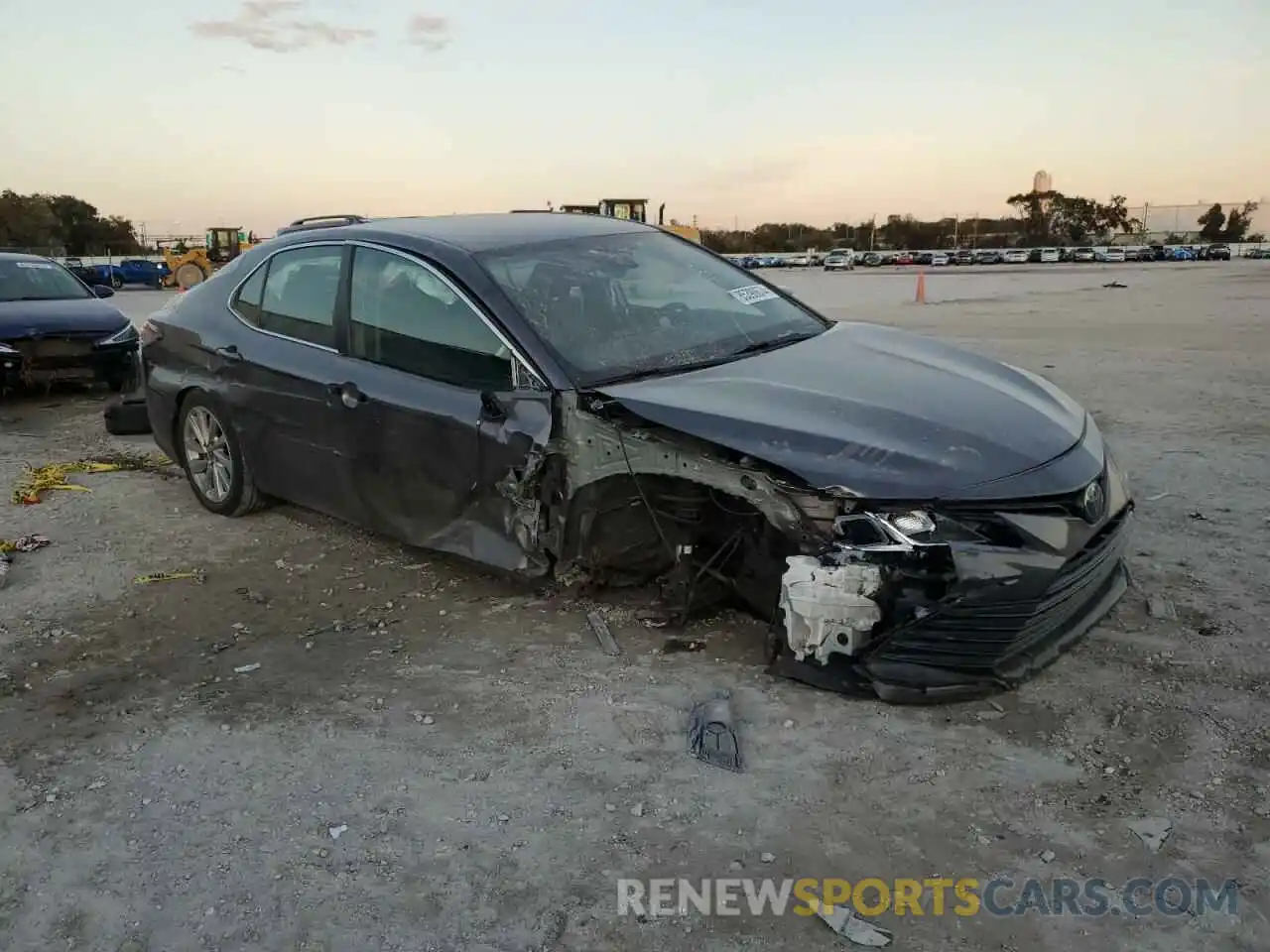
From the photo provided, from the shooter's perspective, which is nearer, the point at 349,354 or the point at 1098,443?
the point at 1098,443

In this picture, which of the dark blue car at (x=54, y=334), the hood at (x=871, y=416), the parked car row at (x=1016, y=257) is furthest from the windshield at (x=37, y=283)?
the parked car row at (x=1016, y=257)

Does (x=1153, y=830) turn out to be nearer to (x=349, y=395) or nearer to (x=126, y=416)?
(x=349, y=395)

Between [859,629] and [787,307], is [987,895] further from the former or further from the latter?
[787,307]

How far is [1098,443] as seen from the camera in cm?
363

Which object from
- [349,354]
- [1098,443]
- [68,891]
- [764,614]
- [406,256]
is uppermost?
[406,256]

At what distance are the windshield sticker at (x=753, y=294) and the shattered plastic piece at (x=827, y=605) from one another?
1727 mm

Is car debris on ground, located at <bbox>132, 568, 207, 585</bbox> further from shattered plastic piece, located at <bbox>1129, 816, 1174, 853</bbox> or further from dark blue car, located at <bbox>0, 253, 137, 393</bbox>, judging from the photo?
dark blue car, located at <bbox>0, 253, 137, 393</bbox>

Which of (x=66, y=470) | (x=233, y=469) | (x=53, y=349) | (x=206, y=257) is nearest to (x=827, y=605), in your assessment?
(x=233, y=469)

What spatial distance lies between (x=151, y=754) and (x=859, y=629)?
2317mm

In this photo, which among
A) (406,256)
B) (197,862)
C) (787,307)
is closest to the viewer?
(197,862)

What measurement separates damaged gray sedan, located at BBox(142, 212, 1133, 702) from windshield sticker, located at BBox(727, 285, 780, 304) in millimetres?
21

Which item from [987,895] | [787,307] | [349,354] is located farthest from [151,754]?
[787,307]

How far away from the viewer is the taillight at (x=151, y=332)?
5.66 meters

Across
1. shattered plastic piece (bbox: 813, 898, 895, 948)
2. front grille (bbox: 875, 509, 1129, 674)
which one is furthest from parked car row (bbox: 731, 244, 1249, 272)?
shattered plastic piece (bbox: 813, 898, 895, 948)
